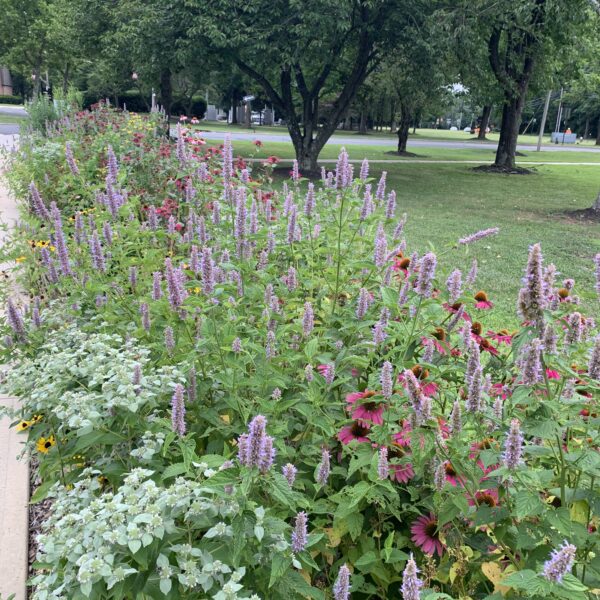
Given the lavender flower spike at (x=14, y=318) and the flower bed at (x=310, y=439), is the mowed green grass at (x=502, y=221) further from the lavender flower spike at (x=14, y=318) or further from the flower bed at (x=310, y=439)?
the lavender flower spike at (x=14, y=318)

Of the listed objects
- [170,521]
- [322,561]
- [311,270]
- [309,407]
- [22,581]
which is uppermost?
[311,270]

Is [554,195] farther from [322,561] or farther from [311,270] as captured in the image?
[322,561]

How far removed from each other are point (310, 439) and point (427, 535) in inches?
23.3

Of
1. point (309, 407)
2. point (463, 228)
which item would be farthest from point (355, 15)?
point (309, 407)

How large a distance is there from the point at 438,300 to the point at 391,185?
15261 millimetres

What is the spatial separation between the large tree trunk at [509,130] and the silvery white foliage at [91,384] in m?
21.9

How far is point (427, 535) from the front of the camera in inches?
80.4

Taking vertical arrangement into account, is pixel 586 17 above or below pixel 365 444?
above

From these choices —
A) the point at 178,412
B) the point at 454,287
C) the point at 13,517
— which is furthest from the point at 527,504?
the point at 13,517

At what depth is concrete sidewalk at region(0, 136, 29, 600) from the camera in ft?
8.46

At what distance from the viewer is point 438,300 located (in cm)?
231

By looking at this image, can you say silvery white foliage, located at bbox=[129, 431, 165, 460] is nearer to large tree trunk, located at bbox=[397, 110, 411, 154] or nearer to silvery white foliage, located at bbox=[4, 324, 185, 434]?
silvery white foliage, located at bbox=[4, 324, 185, 434]

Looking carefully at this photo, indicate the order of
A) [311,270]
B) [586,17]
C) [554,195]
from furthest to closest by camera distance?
[554,195]
[586,17]
[311,270]

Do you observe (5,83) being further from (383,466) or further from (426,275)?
(383,466)
